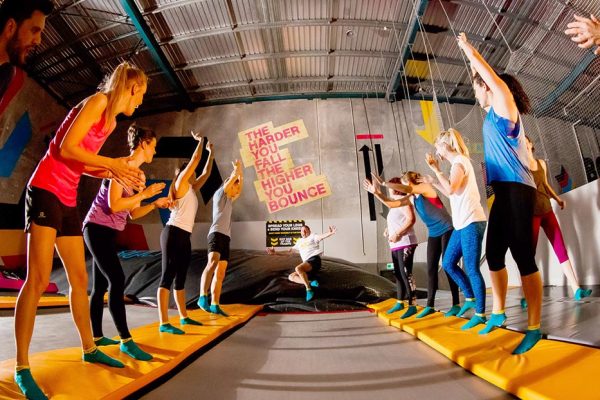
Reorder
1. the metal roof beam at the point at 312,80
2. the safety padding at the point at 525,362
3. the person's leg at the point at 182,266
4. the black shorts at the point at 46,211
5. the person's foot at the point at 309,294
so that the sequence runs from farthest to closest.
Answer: the metal roof beam at the point at 312,80 < the person's foot at the point at 309,294 < the person's leg at the point at 182,266 < the black shorts at the point at 46,211 < the safety padding at the point at 525,362

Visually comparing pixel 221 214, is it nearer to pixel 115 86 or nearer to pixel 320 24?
pixel 115 86

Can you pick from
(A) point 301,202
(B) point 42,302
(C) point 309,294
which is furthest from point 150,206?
(A) point 301,202

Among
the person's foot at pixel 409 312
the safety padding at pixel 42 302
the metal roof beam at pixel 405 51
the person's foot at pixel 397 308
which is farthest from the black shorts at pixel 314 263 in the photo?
the metal roof beam at pixel 405 51

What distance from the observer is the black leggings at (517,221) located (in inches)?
54.2

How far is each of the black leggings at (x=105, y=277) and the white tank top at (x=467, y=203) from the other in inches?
82.4

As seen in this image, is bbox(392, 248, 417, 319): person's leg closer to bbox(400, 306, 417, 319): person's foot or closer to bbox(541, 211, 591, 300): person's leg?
bbox(400, 306, 417, 319): person's foot

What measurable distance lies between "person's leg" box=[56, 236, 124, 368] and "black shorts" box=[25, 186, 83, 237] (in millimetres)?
55

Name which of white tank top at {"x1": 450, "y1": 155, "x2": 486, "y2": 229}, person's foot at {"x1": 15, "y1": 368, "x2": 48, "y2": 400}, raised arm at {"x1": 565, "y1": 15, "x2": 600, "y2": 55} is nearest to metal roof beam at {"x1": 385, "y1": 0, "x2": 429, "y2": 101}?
white tank top at {"x1": 450, "y1": 155, "x2": 486, "y2": 229}

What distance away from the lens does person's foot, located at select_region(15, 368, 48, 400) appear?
3.33 feet

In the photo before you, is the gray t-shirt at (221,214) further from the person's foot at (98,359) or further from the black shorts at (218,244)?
the person's foot at (98,359)

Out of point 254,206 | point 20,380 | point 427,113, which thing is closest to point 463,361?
point 20,380

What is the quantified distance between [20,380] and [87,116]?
0.95m

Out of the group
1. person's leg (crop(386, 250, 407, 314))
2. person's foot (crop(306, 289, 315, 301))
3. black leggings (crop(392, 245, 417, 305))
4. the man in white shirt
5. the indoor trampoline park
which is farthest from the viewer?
the man in white shirt

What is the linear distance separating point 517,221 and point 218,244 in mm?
2498
